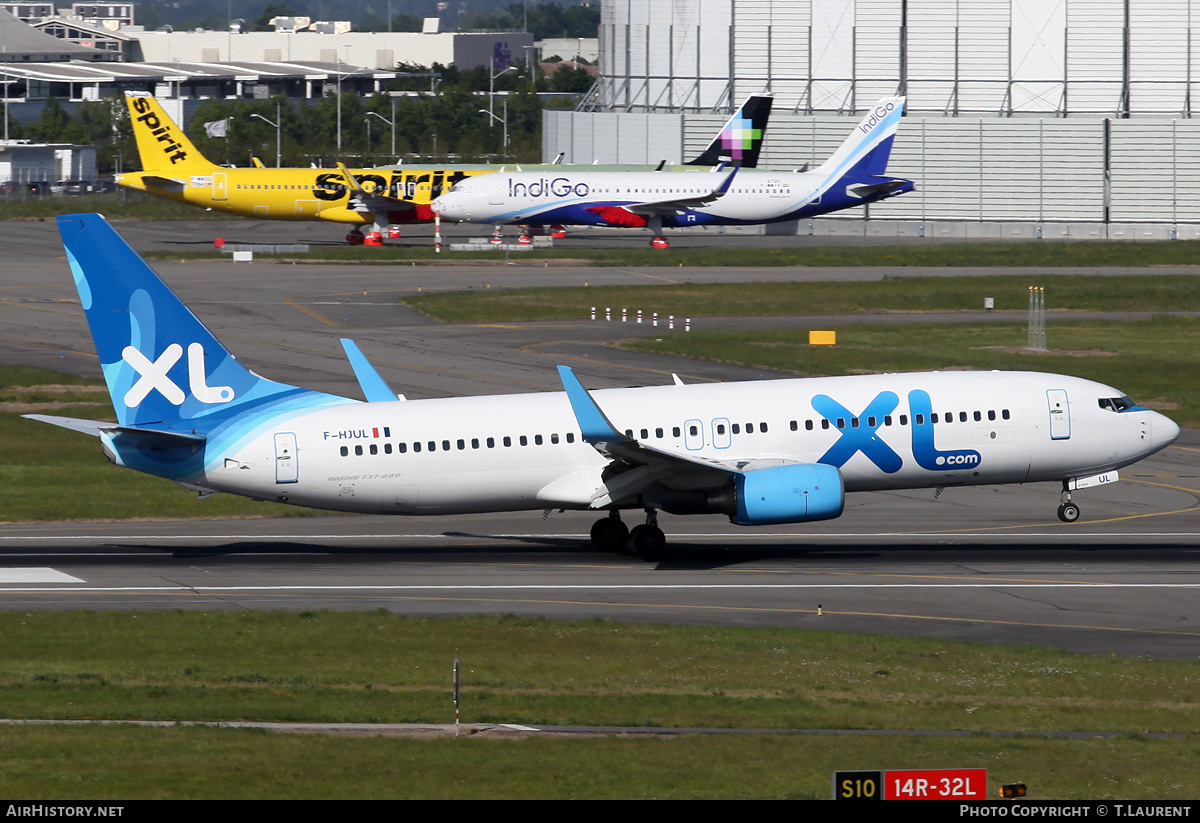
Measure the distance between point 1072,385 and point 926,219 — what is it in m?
92.6

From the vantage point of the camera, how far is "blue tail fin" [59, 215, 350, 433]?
37.9 meters

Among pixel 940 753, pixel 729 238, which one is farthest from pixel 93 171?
pixel 940 753

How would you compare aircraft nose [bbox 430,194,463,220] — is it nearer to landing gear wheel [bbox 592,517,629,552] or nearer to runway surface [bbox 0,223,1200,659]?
runway surface [bbox 0,223,1200,659]

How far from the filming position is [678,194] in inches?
4811

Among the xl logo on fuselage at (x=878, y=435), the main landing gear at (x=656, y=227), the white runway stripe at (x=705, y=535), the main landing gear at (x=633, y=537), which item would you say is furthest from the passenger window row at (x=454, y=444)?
the main landing gear at (x=656, y=227)

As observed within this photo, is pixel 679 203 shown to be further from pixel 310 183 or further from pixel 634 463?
pixel 634 463

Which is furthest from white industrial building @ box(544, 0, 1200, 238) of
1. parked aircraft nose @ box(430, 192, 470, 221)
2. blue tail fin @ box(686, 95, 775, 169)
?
parked aircraft nose @ box(430, 192, 470, 221)

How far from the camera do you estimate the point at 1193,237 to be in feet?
412

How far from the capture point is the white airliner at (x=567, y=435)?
3784cm

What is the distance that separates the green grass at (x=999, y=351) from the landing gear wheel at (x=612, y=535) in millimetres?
28442

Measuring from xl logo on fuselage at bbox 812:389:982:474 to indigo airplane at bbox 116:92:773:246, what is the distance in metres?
86.3

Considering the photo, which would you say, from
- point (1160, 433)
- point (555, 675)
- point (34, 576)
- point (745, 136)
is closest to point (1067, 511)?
point (1160, 433)

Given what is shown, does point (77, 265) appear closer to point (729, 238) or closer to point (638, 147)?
point (729, 238)

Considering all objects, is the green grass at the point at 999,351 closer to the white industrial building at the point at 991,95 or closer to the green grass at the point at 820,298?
the green grass at the point at 820,298
